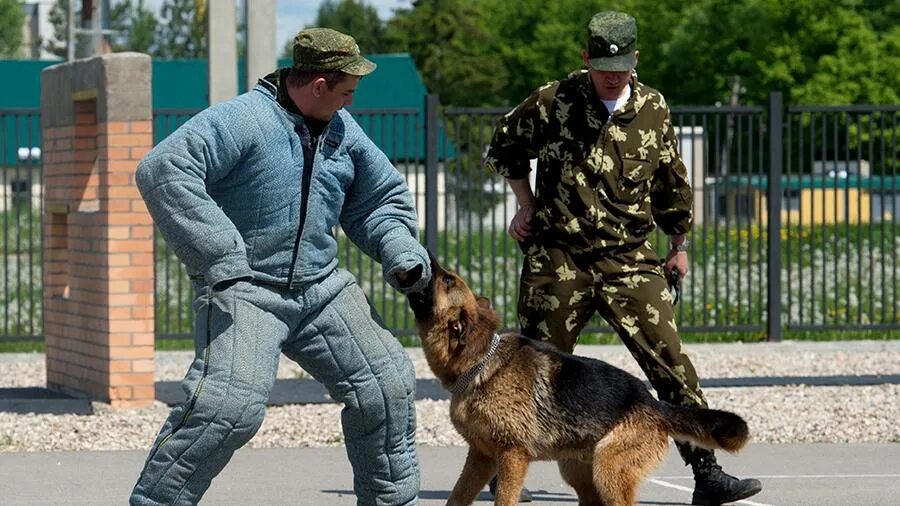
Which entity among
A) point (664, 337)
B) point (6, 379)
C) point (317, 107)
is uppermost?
point (317, 107)

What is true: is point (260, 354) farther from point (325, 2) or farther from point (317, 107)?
point (325, 2)

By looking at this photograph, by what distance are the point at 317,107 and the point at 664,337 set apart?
2169 mm

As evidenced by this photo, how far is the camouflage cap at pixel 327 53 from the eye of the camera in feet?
17.4

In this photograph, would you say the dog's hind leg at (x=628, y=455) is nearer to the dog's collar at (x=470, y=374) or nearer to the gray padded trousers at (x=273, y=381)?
the dog's collar at (x=470, y=374)

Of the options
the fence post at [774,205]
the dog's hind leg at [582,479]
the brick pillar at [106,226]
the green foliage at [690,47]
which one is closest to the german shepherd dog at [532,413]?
the dog's hind leg at [582,479]

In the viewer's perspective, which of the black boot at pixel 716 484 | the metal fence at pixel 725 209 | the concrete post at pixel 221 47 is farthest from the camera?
the metal fence at pixel 725 209

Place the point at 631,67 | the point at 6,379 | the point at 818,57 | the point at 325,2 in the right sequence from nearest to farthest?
the point at 631,67 < the point at 6,379 < the point at 818,57 < the point at 325,2

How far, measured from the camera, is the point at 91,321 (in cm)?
1034

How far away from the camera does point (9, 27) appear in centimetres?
10731

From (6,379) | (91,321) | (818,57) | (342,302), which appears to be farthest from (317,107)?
(818,57)

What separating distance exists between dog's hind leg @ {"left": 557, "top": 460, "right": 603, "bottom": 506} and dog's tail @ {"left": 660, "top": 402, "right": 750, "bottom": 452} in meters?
0.41

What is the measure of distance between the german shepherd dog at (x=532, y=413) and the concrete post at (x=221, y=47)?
7.20m

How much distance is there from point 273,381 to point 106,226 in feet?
15.9

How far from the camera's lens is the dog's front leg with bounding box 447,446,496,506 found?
6273 millimetres
